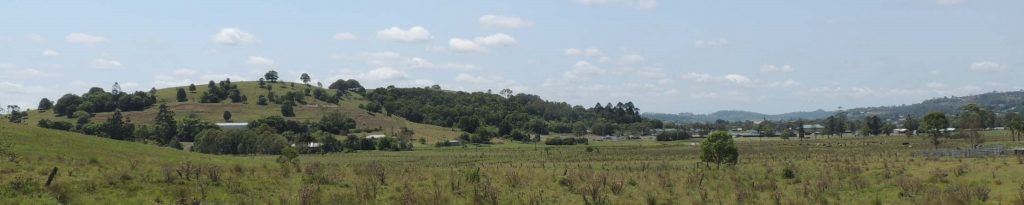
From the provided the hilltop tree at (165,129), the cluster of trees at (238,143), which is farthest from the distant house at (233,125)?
the cluster of trees at (238,143)

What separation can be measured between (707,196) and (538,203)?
20.6 ft

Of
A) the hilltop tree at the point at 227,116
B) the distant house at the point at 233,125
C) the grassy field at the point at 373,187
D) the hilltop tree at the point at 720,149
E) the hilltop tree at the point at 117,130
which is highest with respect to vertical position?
the hilltop tree at the point at 227,116

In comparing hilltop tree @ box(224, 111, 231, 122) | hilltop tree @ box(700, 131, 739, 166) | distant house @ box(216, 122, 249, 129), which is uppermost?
hilltop tree @ box(224, 111, 231, 122)

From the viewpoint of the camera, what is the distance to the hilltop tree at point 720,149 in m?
54.1

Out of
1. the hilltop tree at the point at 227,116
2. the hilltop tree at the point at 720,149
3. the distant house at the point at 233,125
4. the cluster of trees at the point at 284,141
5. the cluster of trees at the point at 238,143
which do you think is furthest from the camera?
the hilltop tree at the point at 227,116

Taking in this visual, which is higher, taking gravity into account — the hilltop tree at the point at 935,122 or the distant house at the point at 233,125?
the distant house at the point at 233,125

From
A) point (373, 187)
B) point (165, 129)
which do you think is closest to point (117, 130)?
point (165, 129)

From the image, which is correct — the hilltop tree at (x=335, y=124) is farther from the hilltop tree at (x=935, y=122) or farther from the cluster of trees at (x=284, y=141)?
the hilltop tree at (x=935, y=122)

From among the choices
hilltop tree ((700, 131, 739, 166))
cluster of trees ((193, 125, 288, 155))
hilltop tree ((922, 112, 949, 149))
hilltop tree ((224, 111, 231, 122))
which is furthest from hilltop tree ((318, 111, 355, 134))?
hilltop tree ((700, 131, 739, 166))

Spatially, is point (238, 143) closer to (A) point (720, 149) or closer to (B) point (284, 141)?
(B) point (284, 141)

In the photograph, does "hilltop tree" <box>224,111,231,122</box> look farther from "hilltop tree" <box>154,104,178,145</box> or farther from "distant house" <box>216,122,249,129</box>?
"hilltop tree" <box>154,104,178,145</box>

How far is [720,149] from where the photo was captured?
54.1m

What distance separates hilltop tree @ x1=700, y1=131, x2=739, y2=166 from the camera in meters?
54.1

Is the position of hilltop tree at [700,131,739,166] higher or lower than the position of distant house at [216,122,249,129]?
lower
